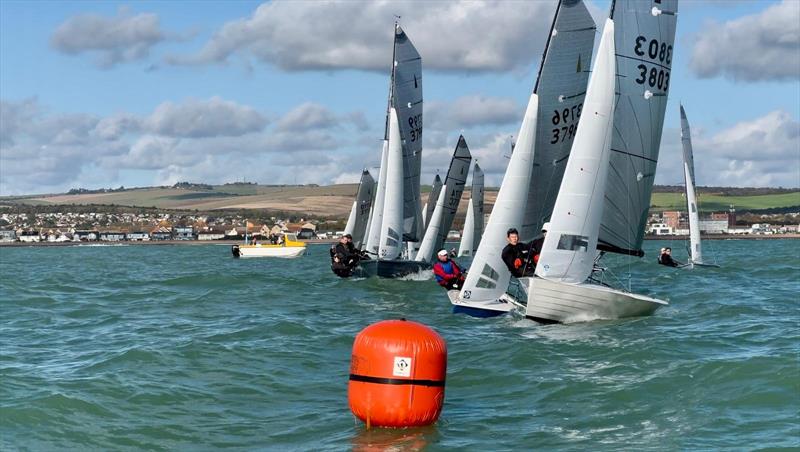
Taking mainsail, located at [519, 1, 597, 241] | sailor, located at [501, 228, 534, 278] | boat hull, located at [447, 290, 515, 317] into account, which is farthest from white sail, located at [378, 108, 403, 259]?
sailor, located at [501, 228, 534, 278]

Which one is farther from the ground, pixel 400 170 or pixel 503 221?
pixel 400 170

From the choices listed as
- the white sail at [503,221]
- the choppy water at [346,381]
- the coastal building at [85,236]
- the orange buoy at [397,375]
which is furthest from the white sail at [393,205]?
the coastal building at [85,236]

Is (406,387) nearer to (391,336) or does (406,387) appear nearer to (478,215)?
(391,336)

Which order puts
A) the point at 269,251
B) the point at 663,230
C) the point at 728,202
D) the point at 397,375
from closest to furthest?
1. the point at 397,375
2. the point at 269,251
3. the point at 663,230
4. the point at 728,202

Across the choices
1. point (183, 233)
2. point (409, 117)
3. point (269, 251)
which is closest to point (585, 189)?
point (409, 117)

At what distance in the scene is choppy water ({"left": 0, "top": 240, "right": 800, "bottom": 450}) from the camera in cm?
1084

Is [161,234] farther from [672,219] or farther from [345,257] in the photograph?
[345,257]

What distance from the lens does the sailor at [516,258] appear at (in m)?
19.7

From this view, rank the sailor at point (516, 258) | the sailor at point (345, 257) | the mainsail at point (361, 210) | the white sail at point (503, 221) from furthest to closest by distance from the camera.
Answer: the mainsail at point (361, 210) < the sailor at point (345, 257) < the white sail at point (503, 221) < the sailor at point (516, 258)

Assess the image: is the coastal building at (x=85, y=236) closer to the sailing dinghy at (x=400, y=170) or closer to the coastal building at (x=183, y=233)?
the coastal building at (x=183, y=233)

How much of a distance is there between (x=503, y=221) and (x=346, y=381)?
7.93 m

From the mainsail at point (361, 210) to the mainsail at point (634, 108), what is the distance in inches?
1102

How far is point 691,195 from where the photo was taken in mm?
46500

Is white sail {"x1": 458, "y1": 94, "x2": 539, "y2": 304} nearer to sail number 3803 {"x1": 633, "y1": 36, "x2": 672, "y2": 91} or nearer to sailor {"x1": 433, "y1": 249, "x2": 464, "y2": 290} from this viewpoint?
sailor {"x1": 433, "y1": 249, "x2": 464, "y2": 290}
